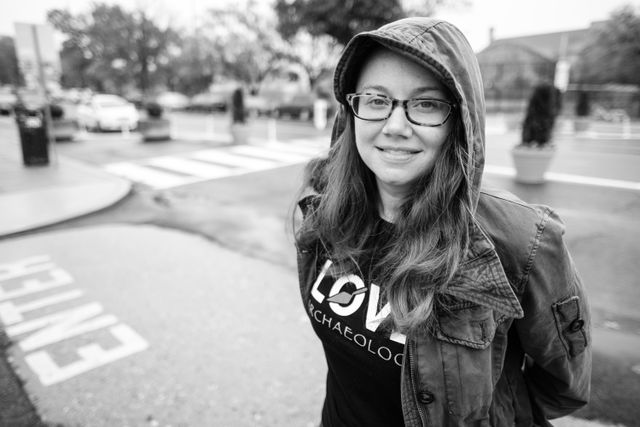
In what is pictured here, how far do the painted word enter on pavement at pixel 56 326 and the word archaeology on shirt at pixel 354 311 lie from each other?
7.54 ft

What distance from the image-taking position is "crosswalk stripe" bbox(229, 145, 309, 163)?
1176cm

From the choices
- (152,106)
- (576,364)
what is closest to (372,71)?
(576,364)

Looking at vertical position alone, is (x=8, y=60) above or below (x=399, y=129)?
above

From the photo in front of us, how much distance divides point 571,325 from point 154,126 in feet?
51.4

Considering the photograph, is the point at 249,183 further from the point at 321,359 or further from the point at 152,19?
the point at 152,19

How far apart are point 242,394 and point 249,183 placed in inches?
261

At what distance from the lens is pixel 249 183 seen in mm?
8984

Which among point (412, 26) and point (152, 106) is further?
point (152, 106)

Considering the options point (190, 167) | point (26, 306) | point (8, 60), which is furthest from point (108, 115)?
point (8, 60)

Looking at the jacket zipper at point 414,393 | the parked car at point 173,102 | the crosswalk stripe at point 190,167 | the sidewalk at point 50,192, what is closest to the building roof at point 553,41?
the parked car at point 173,102

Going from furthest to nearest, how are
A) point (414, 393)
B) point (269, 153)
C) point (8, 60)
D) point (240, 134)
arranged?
point (8, 60)
point (240, 134)
point (269, 153)
point (414, 393)

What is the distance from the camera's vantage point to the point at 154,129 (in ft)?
49.2

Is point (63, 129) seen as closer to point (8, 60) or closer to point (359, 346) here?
point (359, 346)

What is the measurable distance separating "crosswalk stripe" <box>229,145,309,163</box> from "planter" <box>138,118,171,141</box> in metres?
3.42
